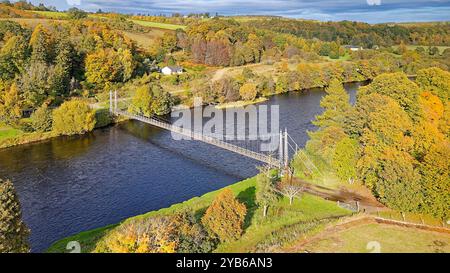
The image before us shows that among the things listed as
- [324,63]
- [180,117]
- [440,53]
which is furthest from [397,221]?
[440,53]

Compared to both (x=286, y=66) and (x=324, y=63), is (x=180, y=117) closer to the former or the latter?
(x=286, y=66)

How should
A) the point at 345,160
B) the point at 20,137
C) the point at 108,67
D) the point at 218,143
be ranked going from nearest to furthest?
1. the point at 345,160
2. the point at 218,143
3. the point at 20,137
4. the point at 108,67

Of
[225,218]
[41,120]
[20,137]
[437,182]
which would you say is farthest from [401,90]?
[20,137]

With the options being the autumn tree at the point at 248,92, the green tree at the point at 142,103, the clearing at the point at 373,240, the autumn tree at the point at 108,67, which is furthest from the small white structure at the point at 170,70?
the clearing at the point at 373,240

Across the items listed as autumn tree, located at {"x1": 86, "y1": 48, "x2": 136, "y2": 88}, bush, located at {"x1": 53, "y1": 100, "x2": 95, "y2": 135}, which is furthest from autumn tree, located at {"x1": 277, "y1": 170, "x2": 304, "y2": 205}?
autumn tree, located at {"x1": 86, "y1": 48, "x2": 136, "y2": 88}

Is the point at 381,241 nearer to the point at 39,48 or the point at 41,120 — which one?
the point at 41,120

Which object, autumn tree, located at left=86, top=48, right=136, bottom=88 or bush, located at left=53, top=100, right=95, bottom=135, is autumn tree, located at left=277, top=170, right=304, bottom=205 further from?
autumn tree, located at left=86, top=48, right=136, bottom=88
